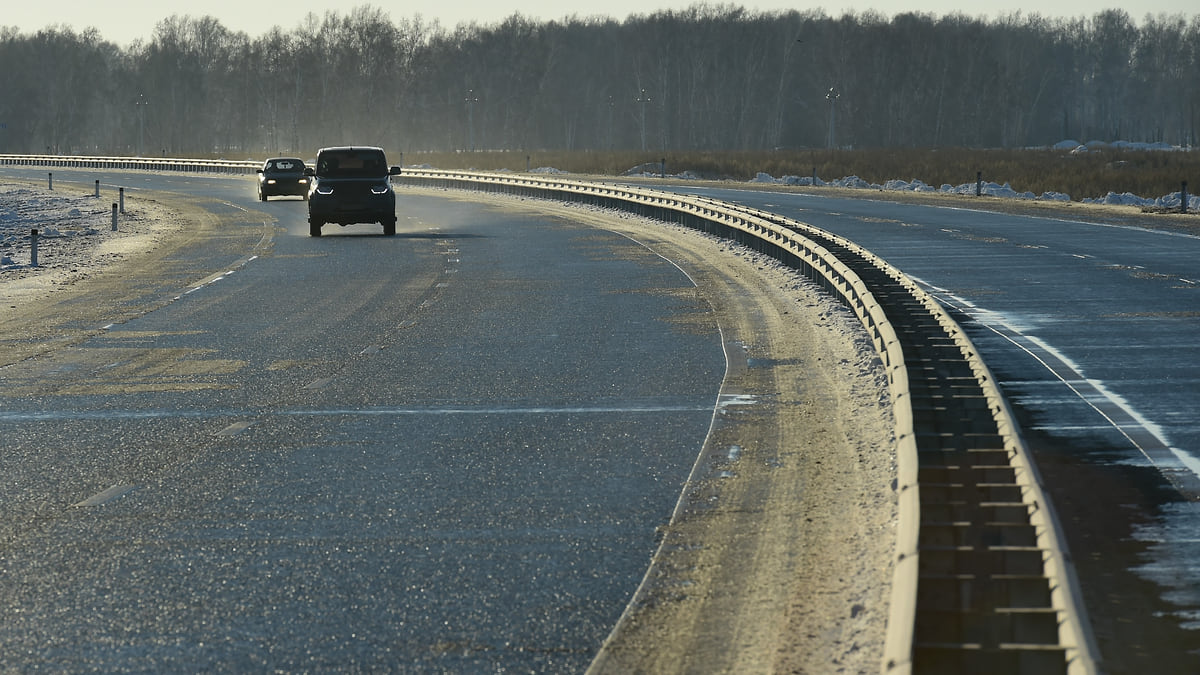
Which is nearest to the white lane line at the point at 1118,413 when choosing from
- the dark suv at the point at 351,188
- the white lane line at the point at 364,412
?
the white lane line at the point at 364,412

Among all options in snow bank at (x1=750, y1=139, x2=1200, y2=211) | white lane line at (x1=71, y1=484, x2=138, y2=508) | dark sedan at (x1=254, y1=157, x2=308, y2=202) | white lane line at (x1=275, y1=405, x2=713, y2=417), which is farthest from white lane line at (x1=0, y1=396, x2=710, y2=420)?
dark sedan at (x1=254, y1=157, x2=308, y2=202)

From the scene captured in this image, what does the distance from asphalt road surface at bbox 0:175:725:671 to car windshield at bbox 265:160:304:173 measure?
3506cm

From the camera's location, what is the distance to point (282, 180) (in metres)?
55.0

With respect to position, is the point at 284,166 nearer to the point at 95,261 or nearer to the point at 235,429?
the point at 95,261

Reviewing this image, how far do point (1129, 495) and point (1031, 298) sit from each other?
→ 12.2 metres

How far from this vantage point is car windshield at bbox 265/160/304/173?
55188mm

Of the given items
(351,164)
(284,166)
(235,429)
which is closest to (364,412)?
(235,429)

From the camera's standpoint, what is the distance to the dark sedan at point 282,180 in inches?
2159

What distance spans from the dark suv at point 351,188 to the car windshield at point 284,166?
2109cm

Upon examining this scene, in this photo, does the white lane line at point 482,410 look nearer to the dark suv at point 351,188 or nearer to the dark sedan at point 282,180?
the dark suv at point 351,188

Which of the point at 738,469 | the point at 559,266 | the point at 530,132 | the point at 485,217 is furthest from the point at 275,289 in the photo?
the point at 530,132

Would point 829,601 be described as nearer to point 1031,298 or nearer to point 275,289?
point 1031,298

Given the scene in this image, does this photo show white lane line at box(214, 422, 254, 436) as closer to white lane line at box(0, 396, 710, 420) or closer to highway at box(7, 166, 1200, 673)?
highway at box(7, 166, 1200, 673)

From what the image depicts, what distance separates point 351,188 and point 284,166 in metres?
22.3
